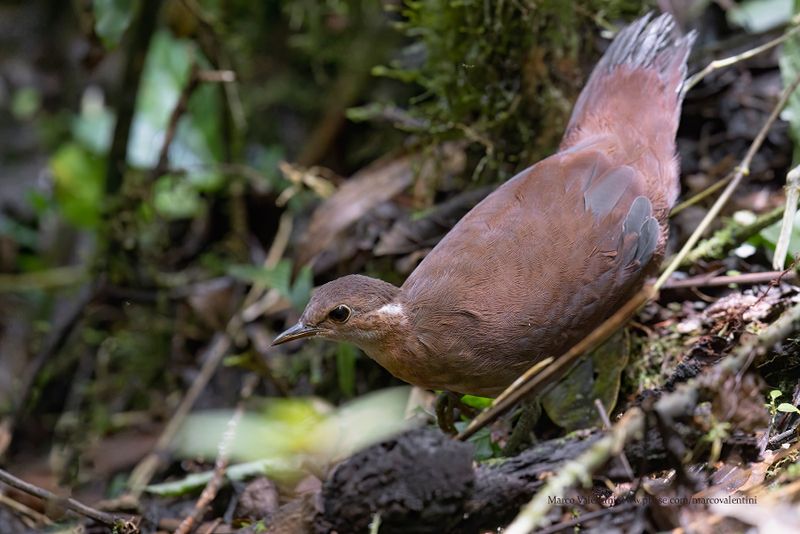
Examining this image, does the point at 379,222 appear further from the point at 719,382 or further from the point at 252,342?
the point at 719,382

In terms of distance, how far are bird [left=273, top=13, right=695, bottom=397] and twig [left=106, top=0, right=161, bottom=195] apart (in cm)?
198

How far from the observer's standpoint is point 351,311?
3.12m

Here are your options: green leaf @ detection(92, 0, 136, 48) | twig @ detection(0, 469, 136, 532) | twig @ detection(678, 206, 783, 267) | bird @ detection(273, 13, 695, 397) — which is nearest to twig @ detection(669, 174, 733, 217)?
twig @ detection(678, 206, 783, 267)

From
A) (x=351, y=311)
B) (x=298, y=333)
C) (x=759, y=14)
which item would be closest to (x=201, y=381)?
(x=298, y=333)

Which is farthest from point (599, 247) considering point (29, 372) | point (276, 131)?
point (276, 131)

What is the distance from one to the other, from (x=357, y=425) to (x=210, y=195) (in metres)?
2.56

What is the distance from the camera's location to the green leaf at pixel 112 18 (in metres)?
4.02

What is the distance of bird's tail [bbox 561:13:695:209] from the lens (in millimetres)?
3504

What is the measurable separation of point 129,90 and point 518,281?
102 inches

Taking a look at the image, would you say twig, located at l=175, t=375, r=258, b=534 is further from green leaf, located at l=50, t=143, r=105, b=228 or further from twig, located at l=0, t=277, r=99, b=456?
green leaf, located at l=50, t=143, r=105, b=228

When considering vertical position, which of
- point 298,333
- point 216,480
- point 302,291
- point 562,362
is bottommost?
point 216,480

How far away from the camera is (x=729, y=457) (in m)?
2.29

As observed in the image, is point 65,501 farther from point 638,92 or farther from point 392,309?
point 638,92

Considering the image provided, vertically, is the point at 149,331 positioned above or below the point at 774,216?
below
